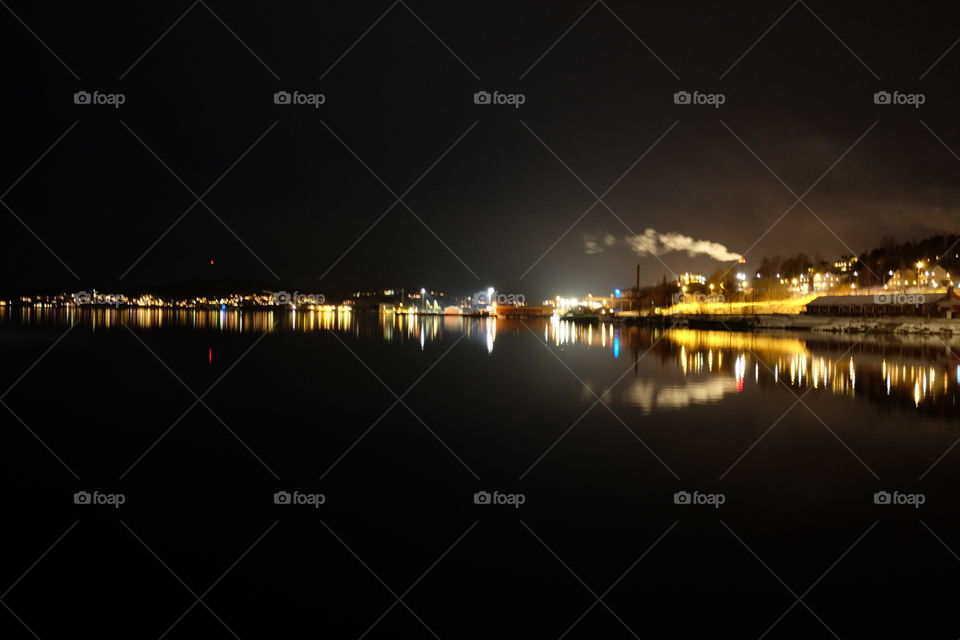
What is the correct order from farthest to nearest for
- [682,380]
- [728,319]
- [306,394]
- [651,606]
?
[728,319], [682,380], [306,394], [651,606]

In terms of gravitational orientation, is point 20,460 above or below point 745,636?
above

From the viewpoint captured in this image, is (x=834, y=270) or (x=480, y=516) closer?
(x=480, y=516)

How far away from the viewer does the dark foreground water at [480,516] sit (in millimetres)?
5227

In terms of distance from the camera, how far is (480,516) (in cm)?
700

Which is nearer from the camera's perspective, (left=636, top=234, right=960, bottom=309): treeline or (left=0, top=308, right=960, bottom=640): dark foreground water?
(left=0, top=308, right=960, bottom=640): dark foreground water

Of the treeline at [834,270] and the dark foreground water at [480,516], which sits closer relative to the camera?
the dark foreground water at [480,516]

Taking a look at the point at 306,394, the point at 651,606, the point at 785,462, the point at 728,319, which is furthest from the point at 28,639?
the point at 728,319

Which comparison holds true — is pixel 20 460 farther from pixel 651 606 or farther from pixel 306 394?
pixel 651 606

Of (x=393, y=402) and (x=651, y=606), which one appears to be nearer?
(x=651, y=606)

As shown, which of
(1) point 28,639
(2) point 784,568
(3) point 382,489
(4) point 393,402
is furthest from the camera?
(4) point 393,402

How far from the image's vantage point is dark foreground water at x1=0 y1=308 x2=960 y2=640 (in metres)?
5.23

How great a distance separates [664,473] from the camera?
27.8 ft

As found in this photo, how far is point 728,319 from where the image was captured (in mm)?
64250

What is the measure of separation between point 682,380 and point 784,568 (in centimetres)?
1180
